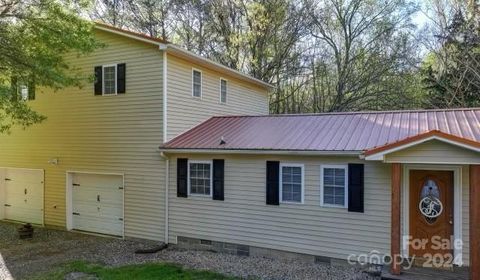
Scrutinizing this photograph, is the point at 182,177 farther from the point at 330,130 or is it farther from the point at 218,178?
the point at 330,130

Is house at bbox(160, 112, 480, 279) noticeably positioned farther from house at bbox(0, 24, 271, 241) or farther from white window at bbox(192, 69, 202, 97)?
white window at bbox(192, 69, 202, 97)

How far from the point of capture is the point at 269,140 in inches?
379

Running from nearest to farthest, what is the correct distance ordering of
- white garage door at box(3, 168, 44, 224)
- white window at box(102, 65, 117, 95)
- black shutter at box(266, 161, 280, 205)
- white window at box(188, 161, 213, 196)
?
1. black shutter at box(266, 161, 280, 205)
2. white window at box(188, 161, 213, 196)
3. white window at box(102, 65, 117, 95)
4. white garage door at box(3, 168, 44, 224)

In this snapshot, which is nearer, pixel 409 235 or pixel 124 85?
pixel 409 235

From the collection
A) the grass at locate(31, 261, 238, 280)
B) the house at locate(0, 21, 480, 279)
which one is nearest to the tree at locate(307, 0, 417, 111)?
the house at locate(0, 21, 480, 279)

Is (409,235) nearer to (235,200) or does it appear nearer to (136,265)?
(235,200)

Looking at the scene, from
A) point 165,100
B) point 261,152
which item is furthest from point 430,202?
point 165,100

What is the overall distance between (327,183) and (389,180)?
1340mm

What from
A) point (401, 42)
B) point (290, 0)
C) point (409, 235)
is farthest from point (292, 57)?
point (409, 235)

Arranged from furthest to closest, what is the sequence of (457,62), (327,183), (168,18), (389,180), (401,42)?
(168,18) → (401,42) → (457,62) → (327,183) → (389,180)

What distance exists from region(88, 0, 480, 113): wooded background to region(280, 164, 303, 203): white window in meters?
13.8

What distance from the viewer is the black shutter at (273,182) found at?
361 inches

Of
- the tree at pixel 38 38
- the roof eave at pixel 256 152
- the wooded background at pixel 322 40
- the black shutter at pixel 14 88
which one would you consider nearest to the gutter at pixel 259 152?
the roof eave at pixel 256 152

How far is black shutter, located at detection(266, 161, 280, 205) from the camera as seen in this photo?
30.1 feet
